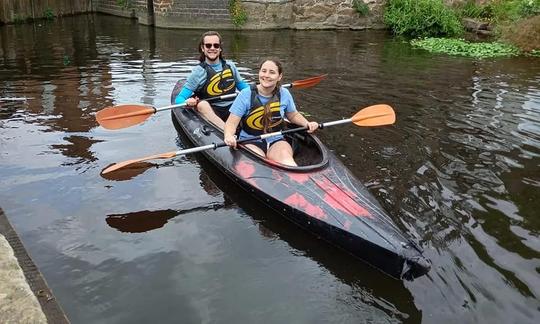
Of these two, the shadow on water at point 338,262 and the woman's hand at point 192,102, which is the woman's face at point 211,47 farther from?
the shadow on water at point 338,262

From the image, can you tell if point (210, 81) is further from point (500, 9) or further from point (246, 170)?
point (500, 9)

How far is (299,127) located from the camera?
17.7 feet

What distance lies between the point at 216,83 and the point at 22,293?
3.97 meters

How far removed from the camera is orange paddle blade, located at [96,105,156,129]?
20.5ft

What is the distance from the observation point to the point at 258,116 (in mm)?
5199

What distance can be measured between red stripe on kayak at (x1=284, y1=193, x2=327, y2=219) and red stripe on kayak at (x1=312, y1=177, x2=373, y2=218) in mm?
112

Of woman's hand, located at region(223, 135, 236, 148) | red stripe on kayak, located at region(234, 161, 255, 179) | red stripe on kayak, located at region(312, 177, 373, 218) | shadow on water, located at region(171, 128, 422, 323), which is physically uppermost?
woman's hand, located at region(223, 135, 236, 148)

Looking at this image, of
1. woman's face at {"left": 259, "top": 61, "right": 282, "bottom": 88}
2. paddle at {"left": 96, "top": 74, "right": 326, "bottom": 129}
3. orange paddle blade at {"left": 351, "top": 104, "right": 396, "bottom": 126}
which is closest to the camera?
woman's face at {"left": 259, "top": 61, "right": 282, "bottom": 88}

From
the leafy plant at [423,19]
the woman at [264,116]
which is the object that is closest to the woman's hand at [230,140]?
the woman at [264,116]

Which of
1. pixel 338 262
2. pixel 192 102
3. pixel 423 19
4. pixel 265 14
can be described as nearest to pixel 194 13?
pixel 265 14

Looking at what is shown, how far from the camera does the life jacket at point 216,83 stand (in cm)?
653

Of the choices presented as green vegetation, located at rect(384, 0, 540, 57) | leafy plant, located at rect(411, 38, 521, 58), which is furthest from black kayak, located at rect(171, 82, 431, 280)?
green vegetation, located at rect(384, 0, 540, 57)

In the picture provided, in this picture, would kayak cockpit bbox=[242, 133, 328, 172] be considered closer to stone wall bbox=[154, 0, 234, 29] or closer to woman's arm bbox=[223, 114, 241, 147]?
woman's arm bbox=[223, 114, 241, 147]

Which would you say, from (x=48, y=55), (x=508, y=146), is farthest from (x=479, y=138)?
(x=48, y=55)
